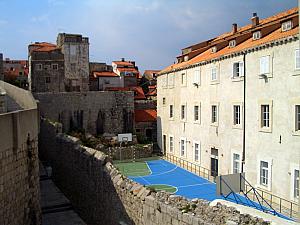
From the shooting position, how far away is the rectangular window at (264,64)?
1958 centimetres

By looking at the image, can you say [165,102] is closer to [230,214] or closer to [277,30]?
[277,30]

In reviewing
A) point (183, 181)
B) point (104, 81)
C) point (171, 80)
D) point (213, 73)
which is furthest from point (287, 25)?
point (104, 81)

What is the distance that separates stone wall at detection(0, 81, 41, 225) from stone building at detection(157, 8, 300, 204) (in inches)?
525

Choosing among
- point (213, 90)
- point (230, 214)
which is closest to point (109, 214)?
point (230, 214)

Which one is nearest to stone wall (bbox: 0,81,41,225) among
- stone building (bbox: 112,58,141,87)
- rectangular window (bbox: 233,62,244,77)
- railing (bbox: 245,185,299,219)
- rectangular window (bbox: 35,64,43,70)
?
railing (bbox: 245,185,299,219)

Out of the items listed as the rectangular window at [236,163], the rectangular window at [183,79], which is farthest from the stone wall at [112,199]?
the rectangular window at [183,79]

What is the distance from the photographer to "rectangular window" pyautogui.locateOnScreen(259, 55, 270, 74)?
19575mm

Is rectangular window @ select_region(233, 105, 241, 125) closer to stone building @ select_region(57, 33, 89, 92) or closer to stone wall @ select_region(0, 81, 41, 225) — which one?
stone wall @ select_region(0, 81, 41, 225)

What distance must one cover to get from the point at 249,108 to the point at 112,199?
14246mm

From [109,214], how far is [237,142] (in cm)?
1463

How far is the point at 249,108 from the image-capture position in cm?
2127

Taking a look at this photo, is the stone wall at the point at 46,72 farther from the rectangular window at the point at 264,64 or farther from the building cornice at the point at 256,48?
the rectangular window at the point at 264,64

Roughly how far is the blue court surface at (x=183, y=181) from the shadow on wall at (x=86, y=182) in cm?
806

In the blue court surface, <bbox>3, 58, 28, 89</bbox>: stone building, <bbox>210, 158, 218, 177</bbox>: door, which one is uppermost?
<bbox>3, 58, 28, 89</bbox>: stone building
